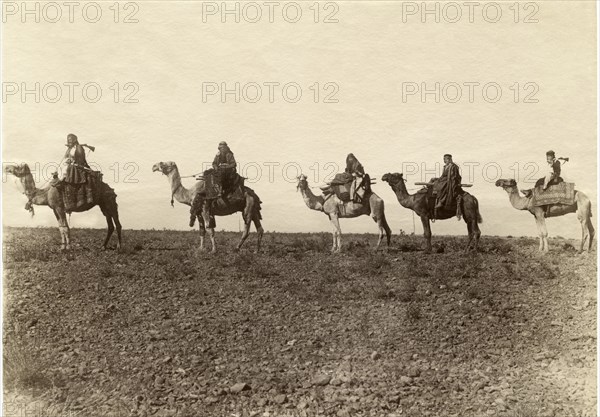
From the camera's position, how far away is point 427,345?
980 cm

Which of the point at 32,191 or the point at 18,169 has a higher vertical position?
the point at 18,169

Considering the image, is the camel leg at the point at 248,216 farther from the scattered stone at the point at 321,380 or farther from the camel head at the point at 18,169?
the scattered stone at the point at 321,380

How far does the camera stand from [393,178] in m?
14.9

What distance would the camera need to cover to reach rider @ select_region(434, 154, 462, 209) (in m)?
13.9

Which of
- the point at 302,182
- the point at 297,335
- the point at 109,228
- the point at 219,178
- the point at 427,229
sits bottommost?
the point at 297,335

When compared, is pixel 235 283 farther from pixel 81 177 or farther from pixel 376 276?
pixel 81 177

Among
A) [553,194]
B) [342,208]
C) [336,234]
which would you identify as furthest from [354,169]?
[553,194]

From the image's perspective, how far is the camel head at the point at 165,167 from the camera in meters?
13.9

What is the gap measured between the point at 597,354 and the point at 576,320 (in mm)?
759

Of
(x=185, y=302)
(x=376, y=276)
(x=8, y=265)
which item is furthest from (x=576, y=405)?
(x=8, y=265)

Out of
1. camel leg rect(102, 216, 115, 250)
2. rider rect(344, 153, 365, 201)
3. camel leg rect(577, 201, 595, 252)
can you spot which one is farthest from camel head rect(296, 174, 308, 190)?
camel leg rect(577, 201, 595, 252)

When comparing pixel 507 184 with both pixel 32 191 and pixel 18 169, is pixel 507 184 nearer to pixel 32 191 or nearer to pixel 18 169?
pixel 32 191

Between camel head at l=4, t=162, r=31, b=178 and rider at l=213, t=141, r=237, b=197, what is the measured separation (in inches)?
154

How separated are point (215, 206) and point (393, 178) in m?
4.30
